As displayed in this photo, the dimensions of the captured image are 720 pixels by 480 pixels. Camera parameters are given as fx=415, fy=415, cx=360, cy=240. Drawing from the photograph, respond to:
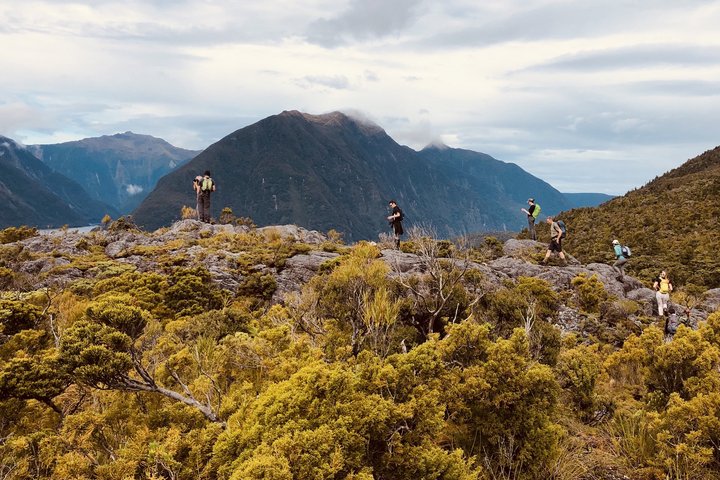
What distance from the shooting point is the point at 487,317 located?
11211 millimetres

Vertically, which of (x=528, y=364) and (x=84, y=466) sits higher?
(x=528, y=364)

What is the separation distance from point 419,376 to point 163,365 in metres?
4.66

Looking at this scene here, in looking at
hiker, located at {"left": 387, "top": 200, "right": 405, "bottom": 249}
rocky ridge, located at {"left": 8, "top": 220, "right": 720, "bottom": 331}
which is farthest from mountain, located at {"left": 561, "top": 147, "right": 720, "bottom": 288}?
hiker, located at {"left": 387, "top": 200, "right": 405, "bottom": 249}

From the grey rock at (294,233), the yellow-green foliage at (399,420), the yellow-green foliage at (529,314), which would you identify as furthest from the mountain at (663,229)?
the yellow-green foliage at (399,420)

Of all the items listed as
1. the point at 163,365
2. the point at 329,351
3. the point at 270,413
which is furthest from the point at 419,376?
the point at 163,365

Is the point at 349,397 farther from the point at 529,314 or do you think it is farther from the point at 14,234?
the point at 14,234

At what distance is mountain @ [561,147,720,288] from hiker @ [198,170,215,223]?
97.6 ft

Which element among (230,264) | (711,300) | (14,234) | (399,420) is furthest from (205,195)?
(711,300)

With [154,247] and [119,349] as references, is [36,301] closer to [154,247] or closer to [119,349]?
[119,349]

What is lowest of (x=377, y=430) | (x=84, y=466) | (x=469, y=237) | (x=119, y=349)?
(x=84, y=466)

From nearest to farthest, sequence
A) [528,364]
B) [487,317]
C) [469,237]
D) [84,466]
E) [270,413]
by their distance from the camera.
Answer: [270,413] → [84,466] → [528,364] → [487,317] → [469,237]

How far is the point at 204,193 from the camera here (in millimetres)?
25391

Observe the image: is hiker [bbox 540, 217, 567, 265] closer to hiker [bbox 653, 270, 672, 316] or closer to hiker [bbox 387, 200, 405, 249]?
hiker [bbox 653, 270, 672, 316]

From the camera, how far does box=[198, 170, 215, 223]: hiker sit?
2388cm
